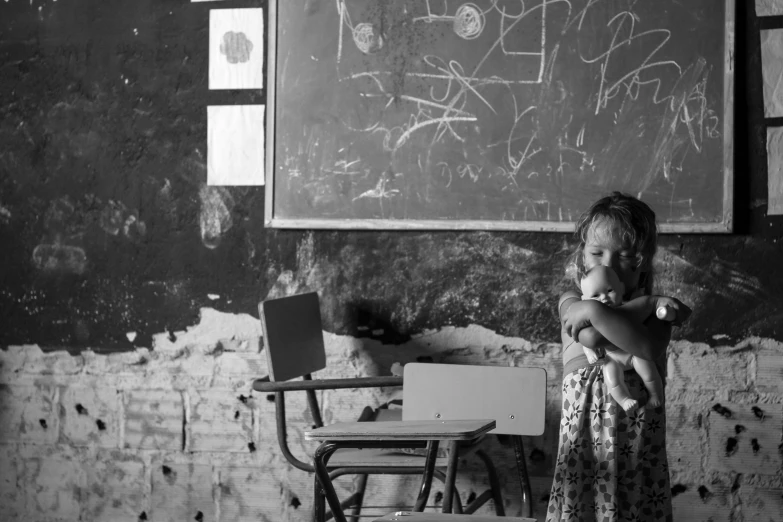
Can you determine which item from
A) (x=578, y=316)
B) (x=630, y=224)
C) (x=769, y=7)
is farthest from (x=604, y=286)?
(x=769, y=7)

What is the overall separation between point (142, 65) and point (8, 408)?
141 cm

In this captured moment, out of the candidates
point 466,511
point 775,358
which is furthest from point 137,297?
point 775,358

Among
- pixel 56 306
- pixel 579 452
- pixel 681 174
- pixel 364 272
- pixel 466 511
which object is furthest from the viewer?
pixel 56 306

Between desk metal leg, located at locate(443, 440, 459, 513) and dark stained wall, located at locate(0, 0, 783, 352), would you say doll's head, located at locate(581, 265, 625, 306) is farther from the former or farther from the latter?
Result: dark stained wall, located at locate(0, 0, 783, 352)

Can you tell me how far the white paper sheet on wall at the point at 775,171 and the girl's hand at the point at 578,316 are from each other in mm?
1339

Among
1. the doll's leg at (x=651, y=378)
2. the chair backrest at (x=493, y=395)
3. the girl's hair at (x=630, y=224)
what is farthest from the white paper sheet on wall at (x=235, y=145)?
the doll's leg at (x=651, y=378)

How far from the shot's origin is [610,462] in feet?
6.24

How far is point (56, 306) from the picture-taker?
3326 mm

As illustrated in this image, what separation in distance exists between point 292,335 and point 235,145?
783mm

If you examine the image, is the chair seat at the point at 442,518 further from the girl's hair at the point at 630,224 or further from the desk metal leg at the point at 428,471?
the girl's hair at the point at 630,224

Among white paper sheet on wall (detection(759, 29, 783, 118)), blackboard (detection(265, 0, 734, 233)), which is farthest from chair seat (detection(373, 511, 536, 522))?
white paper sheet on wall (detection(759, 29, 783, 118))

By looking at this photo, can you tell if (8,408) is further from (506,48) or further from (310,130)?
(506,48)

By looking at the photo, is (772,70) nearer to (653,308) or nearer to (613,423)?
(653,308)

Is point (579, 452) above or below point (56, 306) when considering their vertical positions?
below
